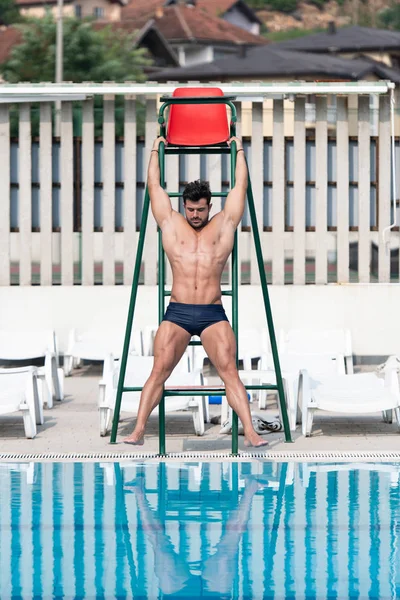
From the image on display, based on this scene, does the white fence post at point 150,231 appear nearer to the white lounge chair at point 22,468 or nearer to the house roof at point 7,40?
the white lounge chair at point 22,468

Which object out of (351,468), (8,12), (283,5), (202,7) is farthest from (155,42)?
(351,468)

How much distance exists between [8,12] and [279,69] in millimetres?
50654

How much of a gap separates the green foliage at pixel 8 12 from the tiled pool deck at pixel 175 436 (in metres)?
94.0

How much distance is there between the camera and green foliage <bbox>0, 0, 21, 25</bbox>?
335 feet

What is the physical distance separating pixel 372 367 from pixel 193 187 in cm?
692

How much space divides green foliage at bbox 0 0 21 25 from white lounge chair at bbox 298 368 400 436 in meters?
94.8

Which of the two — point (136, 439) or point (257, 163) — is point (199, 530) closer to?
point (136, 439)

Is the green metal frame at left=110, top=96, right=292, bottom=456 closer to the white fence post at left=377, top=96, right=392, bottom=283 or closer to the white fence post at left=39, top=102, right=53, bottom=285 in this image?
the white fence post at left=39, top=102, right=53, bottom=285

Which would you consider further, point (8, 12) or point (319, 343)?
point (8, 12)

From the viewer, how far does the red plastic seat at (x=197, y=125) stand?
9.28 meters

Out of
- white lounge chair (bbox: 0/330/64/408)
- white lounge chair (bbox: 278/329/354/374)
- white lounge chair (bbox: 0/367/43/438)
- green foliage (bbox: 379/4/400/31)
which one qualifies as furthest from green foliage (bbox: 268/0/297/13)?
white lounge chair (bbox: 0/367/43/438)

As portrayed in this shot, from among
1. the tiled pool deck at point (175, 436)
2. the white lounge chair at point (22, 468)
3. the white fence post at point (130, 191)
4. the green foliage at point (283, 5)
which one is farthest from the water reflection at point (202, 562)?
the green foliage at point (283, 5)

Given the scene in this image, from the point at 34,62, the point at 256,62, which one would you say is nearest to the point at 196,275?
the point at 34,62

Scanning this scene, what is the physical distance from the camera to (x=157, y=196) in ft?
29.3
